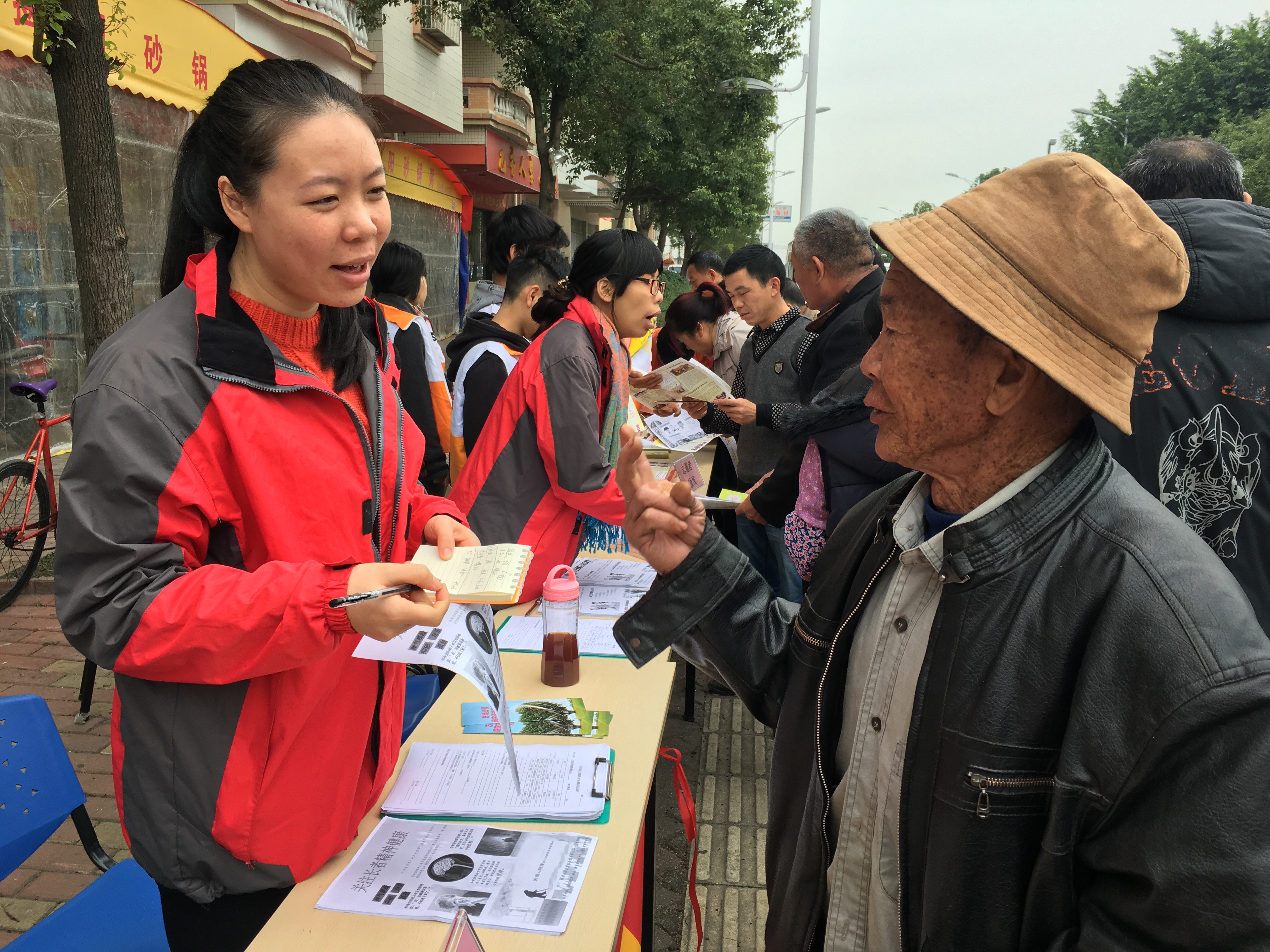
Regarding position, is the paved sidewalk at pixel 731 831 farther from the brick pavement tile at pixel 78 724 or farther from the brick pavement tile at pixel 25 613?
the brick pavement tile at pixel 25 613

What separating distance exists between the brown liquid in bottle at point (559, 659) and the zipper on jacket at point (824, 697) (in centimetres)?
105

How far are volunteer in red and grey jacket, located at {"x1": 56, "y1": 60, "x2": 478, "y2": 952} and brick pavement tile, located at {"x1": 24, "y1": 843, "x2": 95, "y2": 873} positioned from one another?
1855 mm

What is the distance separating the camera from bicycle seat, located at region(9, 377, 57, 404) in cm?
466

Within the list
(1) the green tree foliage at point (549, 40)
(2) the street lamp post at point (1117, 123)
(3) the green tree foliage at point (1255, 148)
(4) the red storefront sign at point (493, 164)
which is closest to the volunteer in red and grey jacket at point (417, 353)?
(1) the green tree foliage at point (549, 40)

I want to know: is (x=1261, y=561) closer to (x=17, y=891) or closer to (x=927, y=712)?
(x=927, y=712)

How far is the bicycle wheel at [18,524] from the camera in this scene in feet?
16.0

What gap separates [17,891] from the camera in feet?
9.07

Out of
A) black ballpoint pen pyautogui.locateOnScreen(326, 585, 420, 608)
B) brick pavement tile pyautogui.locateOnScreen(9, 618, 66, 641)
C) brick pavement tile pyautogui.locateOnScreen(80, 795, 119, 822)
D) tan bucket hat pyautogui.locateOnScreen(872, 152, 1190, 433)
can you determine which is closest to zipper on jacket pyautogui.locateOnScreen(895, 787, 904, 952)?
tan bucket hat pyautogui.locateOnScreen(872, 152, 1190, 433)

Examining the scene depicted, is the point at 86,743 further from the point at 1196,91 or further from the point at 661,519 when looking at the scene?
the point at 1196,91

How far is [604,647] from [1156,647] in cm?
173

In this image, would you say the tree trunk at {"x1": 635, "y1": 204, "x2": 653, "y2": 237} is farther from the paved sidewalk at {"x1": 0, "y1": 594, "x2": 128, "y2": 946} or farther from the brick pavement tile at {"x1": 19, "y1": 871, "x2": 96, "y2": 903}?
the brick pavement tile at {"x1": 19, "y1": 871, "x2": 96, "y2": 903}

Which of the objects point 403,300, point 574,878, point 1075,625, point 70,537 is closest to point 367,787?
point 574,878

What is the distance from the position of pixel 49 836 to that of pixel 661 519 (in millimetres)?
1643

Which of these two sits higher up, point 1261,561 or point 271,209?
point 271,209
